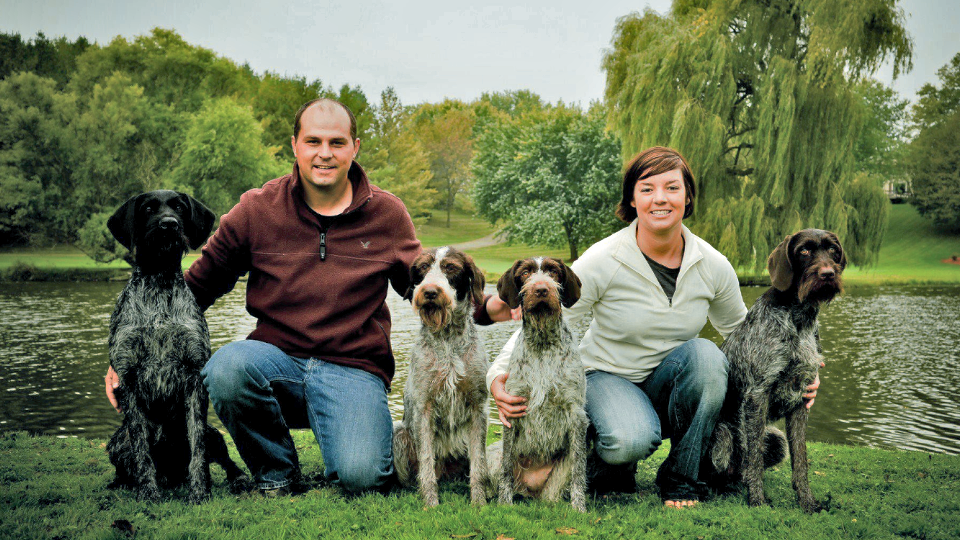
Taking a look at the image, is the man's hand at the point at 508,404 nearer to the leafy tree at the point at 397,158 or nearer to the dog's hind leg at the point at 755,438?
the dog's hind leg at the point at 755,438

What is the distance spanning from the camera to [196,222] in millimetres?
3633

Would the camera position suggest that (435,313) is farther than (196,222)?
No

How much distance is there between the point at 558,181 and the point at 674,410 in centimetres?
2767

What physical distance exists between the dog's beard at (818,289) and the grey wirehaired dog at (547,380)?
1.15m

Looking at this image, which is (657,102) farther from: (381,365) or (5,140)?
(5,140)

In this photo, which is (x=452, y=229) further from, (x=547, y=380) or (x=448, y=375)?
(x=547, y=380)

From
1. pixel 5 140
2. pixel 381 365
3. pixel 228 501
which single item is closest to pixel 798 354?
pixel 381 365

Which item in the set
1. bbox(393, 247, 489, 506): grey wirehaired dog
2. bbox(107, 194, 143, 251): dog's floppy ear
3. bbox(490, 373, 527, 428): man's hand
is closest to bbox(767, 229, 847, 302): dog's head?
bbox(490, 373, 527, 428): man's hand

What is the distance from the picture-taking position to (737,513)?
3385 mm

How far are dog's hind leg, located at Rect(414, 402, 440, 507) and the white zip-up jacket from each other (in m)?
0.54

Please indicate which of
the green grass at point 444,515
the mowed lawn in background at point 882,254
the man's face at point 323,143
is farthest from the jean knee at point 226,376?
the mowed lawn in background at point 882,254

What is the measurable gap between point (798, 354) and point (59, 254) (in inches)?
1445

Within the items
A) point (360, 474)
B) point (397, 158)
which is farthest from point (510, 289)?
point (397, 158)

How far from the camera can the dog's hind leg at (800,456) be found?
353 cm
